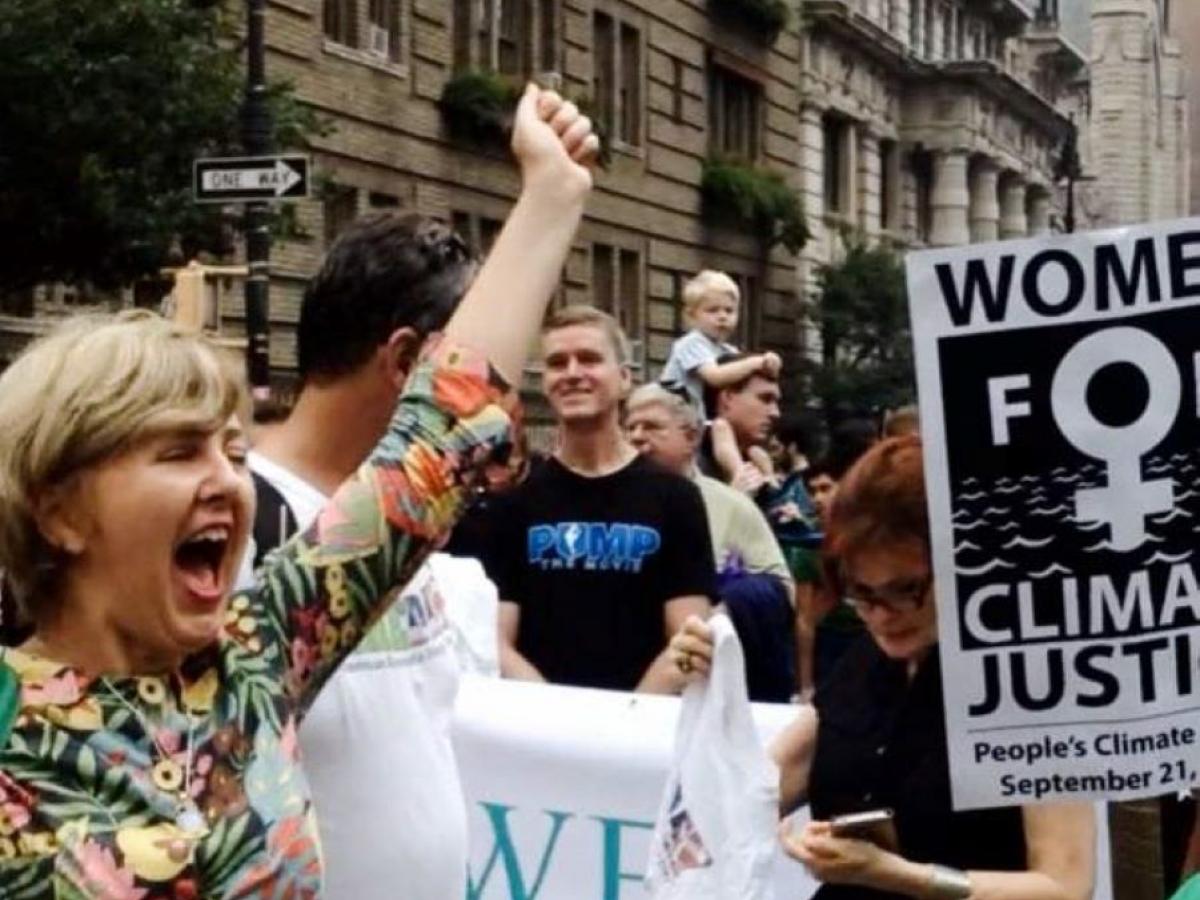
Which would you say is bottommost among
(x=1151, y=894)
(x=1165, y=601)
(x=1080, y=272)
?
(x=1151, y=894)

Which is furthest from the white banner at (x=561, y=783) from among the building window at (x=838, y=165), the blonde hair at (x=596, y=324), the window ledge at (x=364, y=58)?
the building window at (x=838, y=165)

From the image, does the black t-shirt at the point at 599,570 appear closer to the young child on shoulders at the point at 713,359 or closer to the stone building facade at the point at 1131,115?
the stone building facade at the point at 1131,115

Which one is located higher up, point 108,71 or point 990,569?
point 108,71

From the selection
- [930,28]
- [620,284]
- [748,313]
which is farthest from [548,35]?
[930,28]

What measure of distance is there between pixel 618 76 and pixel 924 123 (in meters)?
18.7

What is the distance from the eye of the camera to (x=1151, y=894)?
493 centimetres

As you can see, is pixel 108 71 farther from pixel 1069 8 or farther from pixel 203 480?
pixel 1069 8

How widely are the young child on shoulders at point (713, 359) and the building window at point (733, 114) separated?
29229 millimetres

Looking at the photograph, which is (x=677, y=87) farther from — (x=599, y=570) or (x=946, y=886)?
(x=946, y=886)

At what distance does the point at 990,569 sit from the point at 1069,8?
74.8 metres

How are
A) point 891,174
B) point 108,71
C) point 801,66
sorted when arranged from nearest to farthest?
point 108,71 < point 801,66 < point 891,174

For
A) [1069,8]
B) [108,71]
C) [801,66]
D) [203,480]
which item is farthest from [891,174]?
[203,480]

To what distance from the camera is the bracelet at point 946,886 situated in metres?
3.83

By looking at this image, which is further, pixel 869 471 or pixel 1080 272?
pixel 869 471
